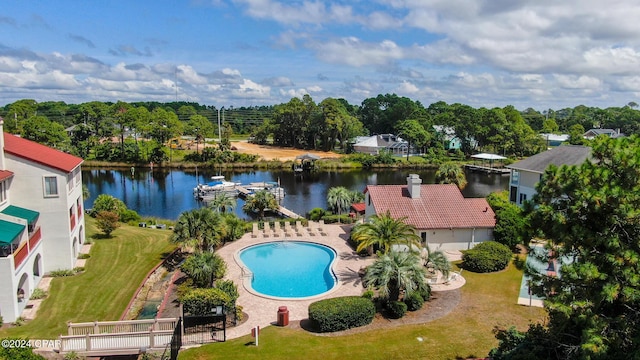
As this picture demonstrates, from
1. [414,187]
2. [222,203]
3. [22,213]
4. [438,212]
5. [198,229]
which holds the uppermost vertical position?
[414,187]

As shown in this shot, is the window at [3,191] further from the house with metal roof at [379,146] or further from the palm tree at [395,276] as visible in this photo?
the house with metal roof at [379,146]

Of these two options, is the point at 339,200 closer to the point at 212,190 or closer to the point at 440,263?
the point at 440,263

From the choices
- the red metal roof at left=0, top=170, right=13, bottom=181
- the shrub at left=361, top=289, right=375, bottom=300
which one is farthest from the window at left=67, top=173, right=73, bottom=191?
the shrub at left=361, top=289, right=375, bottom=300

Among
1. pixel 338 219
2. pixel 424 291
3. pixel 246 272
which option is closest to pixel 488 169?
pixel 338 219

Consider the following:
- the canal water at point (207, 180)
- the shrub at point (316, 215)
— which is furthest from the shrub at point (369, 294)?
the canal water at point (207, 180)

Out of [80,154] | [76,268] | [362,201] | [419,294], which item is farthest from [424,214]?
[80,154]
